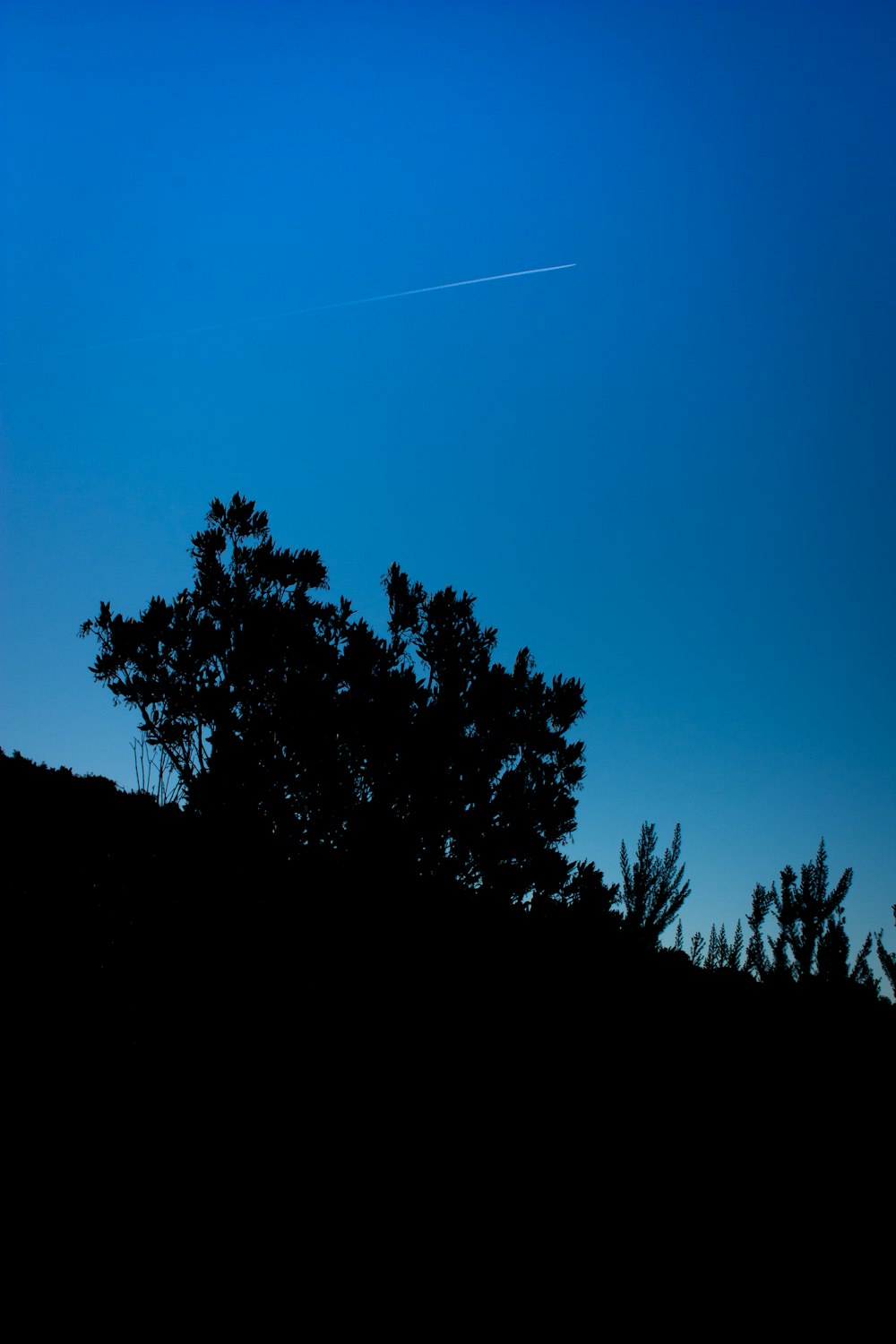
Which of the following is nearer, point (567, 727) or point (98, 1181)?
point (98, 1181)

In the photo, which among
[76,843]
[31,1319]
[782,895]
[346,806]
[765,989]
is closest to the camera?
[31,1319]

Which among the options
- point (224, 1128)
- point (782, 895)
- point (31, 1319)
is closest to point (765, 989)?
point (224, 1128)

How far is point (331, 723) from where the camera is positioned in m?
17.2

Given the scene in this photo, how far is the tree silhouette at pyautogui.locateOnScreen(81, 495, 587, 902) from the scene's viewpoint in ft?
55.8

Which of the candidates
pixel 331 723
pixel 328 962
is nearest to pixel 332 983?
pixel 328 962

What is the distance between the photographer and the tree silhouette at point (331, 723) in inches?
670

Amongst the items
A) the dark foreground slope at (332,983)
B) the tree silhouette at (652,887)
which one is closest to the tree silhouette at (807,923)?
the tree silhouette at (652,887)

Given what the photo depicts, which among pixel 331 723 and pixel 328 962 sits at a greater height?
pixel 331 723

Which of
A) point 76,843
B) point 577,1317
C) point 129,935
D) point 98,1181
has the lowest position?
point 577,1317

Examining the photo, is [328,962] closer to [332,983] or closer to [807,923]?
[332,983]

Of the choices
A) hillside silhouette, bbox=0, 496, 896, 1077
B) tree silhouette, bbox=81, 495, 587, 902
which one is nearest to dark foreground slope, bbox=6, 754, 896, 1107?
hillside silhouette, bbox=0, 496, 896, 1077

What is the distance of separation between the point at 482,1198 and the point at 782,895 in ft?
71.9

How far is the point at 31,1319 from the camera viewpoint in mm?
2420

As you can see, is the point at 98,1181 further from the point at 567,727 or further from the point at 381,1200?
the point at 567,727
